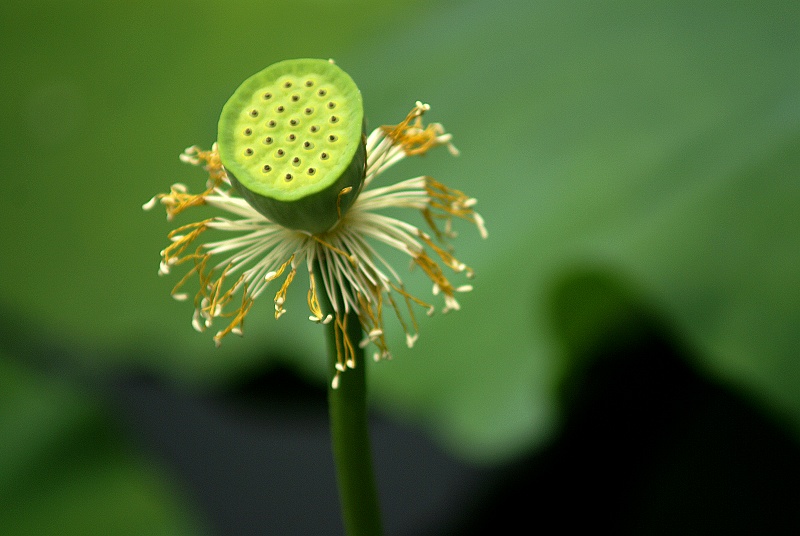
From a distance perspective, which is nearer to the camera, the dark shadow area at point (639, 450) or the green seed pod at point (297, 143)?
the green seed pod at point (297, 143)

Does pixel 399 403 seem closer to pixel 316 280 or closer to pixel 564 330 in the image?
pixel 564 330

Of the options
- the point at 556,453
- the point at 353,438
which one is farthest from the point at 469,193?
the point at 353,438

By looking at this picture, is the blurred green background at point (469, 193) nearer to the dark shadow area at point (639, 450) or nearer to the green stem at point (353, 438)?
the dark shadow area at point (639, 450)

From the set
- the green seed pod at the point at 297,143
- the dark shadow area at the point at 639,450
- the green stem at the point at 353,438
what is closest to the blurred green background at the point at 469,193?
the dark shadow area at the point at 639,450

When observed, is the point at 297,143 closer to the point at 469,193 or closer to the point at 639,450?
the point at 469,193

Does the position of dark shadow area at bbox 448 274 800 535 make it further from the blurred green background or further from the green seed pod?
the green seed pod

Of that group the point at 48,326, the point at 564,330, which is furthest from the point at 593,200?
the point at 48,326

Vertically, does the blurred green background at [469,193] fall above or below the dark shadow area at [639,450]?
above
